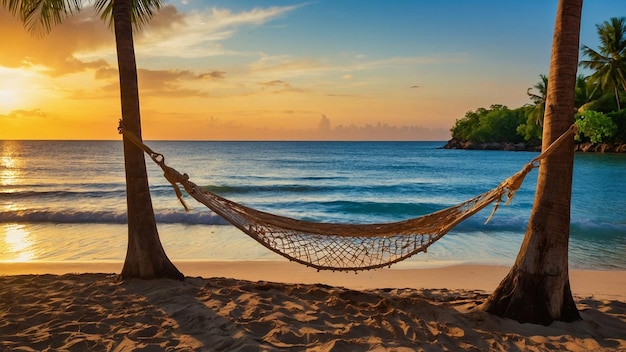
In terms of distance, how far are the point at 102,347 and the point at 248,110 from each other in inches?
805

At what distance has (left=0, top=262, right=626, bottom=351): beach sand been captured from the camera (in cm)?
228

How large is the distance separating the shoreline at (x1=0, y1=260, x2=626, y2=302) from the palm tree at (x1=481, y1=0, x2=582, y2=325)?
141cm

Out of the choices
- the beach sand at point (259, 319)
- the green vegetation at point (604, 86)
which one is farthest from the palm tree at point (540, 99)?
the beach sand at point (259, 319)

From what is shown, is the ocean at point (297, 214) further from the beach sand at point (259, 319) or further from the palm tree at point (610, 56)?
the palm tree at point (610, 56)

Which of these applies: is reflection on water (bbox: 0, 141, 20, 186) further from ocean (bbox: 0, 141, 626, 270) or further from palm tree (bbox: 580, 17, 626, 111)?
palm tree (bbox: 580, 17, 626, 111)

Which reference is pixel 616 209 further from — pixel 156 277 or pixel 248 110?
pixel 248 110

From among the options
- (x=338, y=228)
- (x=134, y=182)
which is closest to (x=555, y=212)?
(x=338, y=228)

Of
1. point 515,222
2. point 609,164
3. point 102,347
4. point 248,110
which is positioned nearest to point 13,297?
point 102,347

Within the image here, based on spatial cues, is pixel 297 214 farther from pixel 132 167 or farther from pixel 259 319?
pixel 259 319

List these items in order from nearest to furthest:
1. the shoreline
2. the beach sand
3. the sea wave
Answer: the beach sand, the shoreline, the sea wave

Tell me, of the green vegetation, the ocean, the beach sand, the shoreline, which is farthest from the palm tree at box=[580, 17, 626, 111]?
the beach sand

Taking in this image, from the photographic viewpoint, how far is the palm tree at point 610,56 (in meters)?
23.9

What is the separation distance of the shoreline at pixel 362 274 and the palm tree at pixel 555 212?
141cm

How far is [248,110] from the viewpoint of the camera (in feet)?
72.4
